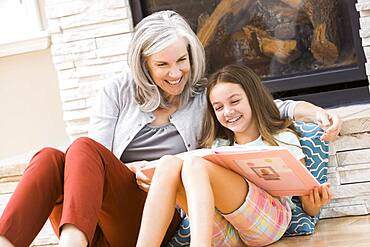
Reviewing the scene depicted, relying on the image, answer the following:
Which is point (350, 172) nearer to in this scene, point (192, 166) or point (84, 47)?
point (192, 166)

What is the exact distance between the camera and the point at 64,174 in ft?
6.79

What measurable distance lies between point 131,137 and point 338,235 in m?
0.69

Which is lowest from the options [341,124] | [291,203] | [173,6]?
[291,203]

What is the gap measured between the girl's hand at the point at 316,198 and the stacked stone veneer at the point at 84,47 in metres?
1.05

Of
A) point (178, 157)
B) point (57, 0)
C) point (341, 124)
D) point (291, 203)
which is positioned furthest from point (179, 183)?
point (57, 0)

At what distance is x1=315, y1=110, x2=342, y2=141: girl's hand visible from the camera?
2229mm

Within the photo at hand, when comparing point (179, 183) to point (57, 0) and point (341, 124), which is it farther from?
point (57, 0)

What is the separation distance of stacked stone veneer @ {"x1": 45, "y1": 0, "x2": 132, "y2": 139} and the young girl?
2.56ft

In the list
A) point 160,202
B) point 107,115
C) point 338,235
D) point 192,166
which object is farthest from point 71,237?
point 338,235

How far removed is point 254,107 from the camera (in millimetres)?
2264

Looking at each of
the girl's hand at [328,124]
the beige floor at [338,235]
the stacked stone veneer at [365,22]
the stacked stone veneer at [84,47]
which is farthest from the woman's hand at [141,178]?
the stacked stone veneer at [365,22]

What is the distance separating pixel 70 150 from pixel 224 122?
18.0 inches

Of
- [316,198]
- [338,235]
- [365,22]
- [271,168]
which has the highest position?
[365,22]

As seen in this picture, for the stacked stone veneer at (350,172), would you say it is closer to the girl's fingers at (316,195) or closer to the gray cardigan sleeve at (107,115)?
the girl's fingers at (316,195)
